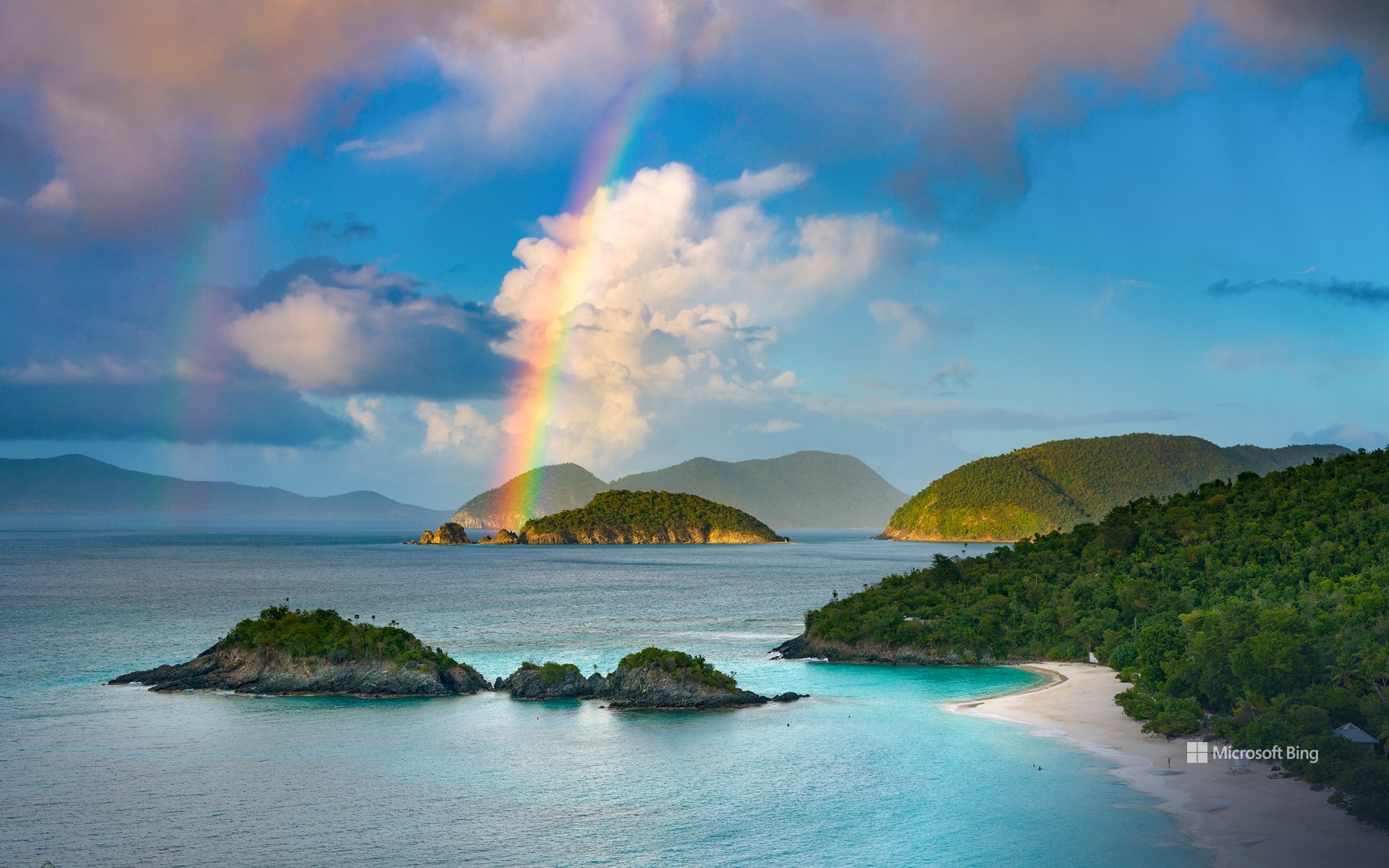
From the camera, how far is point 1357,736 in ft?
118

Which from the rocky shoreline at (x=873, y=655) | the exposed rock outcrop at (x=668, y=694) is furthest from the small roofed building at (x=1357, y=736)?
the rocky shoreline at (x=873, y=655)

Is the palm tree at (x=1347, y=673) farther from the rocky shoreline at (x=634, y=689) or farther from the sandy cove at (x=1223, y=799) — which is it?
the rocky shoreline at (x=634, y=689)

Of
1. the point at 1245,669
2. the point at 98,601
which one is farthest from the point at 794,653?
the point at 98,601

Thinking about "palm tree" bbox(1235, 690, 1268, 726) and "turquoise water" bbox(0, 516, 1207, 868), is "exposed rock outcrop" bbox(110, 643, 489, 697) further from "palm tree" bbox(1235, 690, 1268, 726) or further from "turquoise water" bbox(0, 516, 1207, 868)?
"palm tree" bbox(1235, 690, 1268, 726)

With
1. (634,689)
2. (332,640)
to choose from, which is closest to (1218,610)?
(634,689)

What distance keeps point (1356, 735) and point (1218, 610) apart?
17.0m

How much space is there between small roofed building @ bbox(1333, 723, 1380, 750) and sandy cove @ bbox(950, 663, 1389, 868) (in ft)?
9.09

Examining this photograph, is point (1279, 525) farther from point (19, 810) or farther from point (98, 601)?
point (98, 601)

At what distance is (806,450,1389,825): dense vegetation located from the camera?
3853cm

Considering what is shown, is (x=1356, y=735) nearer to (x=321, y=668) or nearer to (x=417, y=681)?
(x=417, y=681)

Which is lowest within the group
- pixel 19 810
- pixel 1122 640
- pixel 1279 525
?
pixel 19 810

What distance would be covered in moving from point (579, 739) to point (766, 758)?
966 centimetres

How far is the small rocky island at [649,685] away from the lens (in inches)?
2127

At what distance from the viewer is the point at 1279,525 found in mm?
73188
